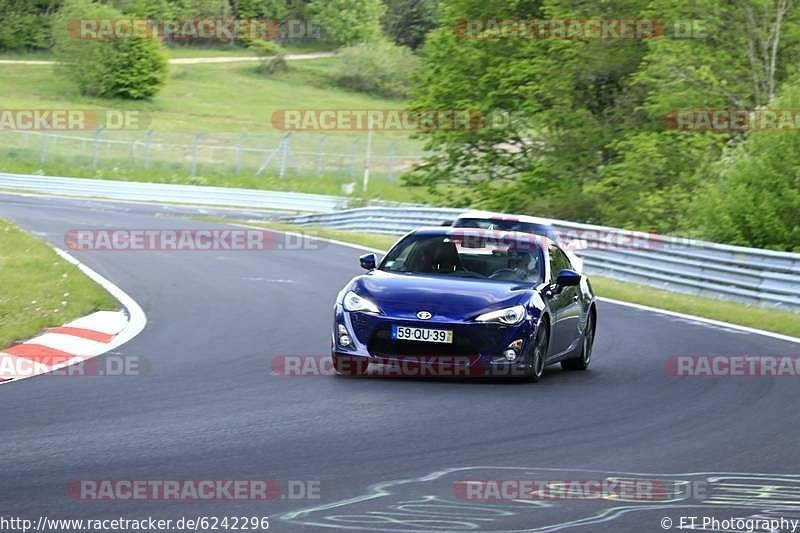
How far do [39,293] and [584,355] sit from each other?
7.31m

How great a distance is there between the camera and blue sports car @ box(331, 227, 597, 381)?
1198 centimetres

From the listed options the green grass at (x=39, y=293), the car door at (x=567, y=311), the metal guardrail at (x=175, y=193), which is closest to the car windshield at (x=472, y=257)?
the car door at (x=567, y=311)

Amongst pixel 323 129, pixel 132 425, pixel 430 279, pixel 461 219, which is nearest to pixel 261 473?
pixel 132 425

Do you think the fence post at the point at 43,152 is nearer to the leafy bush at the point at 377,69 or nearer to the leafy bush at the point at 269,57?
the leafy bush at the point at 377,69

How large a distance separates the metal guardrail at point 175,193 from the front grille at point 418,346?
139 feet

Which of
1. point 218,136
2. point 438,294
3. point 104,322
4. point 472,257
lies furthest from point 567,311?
point 218,136

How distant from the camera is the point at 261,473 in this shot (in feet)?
25.7

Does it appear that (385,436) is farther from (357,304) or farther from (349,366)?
(349,366)

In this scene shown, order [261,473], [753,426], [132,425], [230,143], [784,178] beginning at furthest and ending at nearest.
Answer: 1. [230,143]
2. [784,178]
3. [753,426]
4. [132,425]
5. [261,473]

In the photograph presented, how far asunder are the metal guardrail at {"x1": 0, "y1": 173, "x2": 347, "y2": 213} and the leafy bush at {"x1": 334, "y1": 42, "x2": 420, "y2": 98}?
51883mm

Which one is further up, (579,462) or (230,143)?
(579,462)

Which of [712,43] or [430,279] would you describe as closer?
[430,279]

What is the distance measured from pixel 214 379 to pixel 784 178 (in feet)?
59.8

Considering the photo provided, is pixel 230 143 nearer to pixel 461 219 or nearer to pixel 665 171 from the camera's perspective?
pixel 665 171
